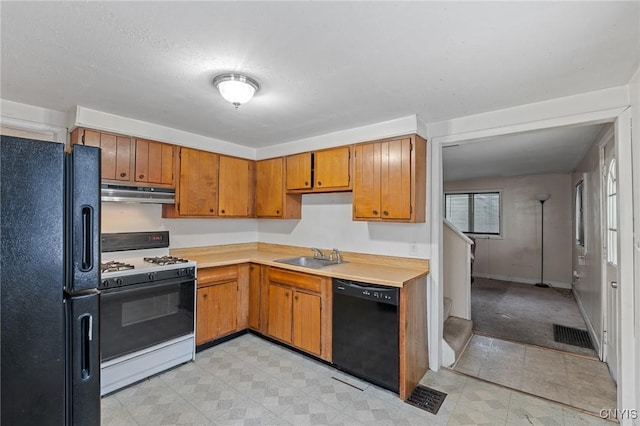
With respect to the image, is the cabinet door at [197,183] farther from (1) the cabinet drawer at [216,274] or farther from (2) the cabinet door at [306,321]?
(2) the cabinet door at [306,321]

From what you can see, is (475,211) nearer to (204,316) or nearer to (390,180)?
(390,180)

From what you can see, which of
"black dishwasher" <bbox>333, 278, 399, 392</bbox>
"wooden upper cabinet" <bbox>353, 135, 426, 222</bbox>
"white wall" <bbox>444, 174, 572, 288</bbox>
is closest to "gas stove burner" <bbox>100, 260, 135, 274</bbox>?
"black dishwasher" <bbox>333, 278, 399, 392</bbox>

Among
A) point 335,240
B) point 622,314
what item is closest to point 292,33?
point 335,240

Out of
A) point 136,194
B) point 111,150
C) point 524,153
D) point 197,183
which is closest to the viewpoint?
point 111,150

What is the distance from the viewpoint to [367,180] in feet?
9.89

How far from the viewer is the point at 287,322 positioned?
3.15m

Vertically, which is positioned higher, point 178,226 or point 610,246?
point 178,226

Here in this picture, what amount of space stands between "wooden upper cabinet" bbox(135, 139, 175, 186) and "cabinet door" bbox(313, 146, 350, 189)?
159 cm

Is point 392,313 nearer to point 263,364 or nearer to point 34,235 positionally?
point 263,364

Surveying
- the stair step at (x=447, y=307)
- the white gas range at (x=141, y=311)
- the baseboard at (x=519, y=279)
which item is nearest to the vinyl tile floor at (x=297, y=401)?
the white gas range at (x=141, y=311)

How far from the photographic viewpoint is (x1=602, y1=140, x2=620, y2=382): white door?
9.07 ft

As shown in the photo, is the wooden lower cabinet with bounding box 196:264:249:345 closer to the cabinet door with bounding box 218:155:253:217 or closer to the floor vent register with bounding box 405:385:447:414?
the cabinet door with bounding box 218:155:253:217

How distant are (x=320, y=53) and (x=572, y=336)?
14.5ft

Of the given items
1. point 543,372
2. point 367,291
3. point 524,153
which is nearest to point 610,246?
point 543,372
